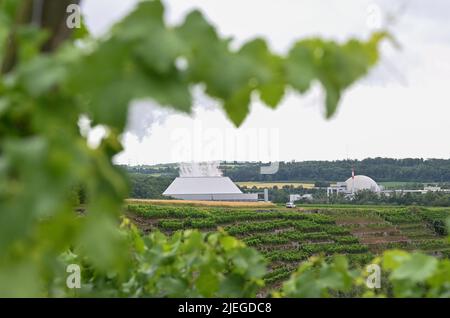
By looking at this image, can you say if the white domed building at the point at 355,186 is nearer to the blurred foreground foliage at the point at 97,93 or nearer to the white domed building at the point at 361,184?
the white domed building at the point at 361,184

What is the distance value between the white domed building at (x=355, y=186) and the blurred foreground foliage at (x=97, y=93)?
3958 cm

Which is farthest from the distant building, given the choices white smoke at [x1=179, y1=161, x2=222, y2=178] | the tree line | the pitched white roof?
white smoke at [x1=179, y1=161, x2=222, y2=178]

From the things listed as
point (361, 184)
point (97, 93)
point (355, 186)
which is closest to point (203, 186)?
point (355, 186)

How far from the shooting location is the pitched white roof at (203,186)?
3919 centimetres

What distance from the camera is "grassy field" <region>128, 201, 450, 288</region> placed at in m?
25.1

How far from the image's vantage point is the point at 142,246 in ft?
4.12

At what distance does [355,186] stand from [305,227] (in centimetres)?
1266

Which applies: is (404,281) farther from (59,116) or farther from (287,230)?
(287,230)

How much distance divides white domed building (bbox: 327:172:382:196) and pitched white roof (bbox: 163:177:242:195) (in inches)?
263

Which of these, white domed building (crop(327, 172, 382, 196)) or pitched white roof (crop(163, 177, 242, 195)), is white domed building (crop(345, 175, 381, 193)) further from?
pitched white roof (crop(163, 177, 242, 195))

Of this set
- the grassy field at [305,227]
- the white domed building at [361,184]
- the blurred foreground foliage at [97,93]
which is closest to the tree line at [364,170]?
the white domed building at [361,184]
